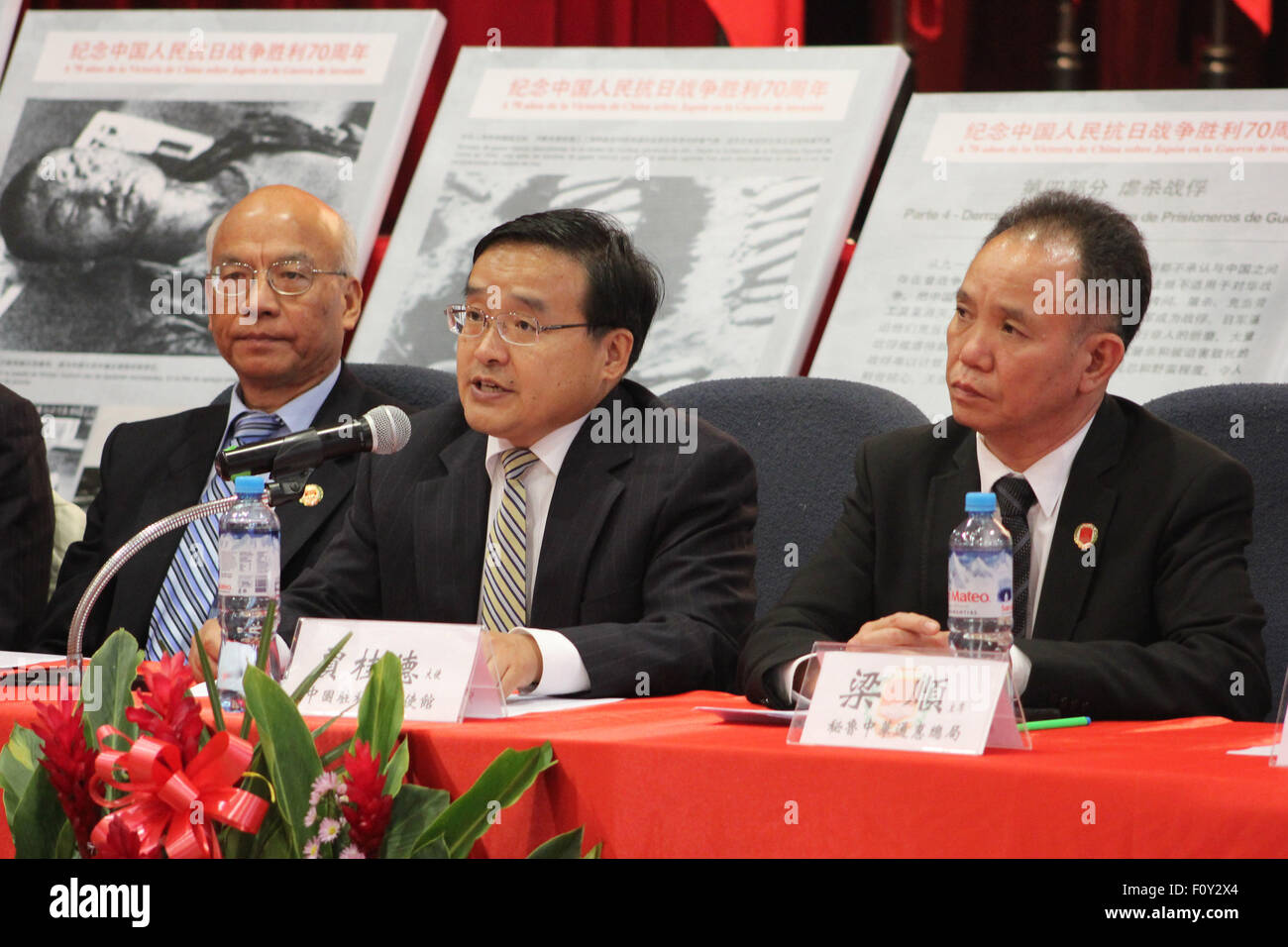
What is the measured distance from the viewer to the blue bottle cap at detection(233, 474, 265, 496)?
2.04 meters

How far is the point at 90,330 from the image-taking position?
417 centimetres

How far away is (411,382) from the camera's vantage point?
10.8ft

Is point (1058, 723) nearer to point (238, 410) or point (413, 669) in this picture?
point (413, 669)

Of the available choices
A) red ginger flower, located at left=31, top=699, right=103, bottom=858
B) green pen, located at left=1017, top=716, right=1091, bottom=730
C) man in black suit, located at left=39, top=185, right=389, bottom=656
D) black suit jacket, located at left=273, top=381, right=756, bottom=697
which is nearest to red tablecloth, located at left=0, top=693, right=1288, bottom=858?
green pen, located at left=1017, top=716, right=1091, bottom=730

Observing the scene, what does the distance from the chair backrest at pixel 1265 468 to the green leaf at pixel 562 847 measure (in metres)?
1.40

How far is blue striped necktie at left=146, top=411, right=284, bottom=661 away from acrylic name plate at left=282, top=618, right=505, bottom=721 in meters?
1.08

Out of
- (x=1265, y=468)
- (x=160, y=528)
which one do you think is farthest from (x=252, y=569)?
(x=1265, y=468)

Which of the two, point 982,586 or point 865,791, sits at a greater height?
point 982,586

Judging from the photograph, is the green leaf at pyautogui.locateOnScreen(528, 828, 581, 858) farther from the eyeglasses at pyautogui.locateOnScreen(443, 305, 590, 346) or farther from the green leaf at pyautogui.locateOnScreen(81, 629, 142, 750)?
the eyeglasses at pyautogui.locateOnScreen(443, 305, 590, 346)

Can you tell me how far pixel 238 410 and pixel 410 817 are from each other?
5.84ft

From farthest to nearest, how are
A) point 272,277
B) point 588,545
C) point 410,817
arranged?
point 272,277 → point 588,545 → point 410,817

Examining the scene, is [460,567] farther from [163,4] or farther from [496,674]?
[163,4]
